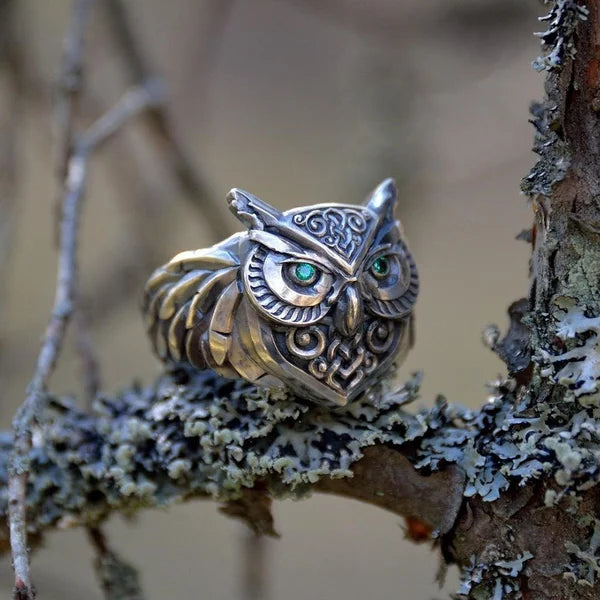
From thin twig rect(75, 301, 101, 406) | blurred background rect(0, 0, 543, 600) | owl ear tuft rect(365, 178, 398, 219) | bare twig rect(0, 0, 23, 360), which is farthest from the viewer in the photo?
blurred background rect(0, 0, 543, 600)

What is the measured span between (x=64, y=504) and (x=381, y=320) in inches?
10.1

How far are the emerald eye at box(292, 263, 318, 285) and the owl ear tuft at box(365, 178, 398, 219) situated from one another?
7 centimetres

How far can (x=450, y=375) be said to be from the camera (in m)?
1.62

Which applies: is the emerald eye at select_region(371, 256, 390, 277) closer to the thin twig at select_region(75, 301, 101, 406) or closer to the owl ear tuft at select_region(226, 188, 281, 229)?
the owl ear tuft at select_region(226, 188, 281, 229)

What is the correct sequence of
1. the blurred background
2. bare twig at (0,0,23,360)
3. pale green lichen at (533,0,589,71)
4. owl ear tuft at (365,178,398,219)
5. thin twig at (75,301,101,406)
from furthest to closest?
the blurred background < bare twig at (0,0,23,360) < thin twig at (75,301,101,406) < owl ear tuft at (365,178,398,219) < pale green lichen at (533,0,589,71)

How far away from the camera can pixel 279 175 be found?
72.8 inches

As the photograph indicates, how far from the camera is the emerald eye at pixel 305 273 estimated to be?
1.63 feet

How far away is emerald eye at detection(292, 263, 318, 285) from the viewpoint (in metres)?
0.50

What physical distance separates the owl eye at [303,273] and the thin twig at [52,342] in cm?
18

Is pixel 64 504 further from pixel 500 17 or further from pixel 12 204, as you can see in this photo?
pixel 500 17

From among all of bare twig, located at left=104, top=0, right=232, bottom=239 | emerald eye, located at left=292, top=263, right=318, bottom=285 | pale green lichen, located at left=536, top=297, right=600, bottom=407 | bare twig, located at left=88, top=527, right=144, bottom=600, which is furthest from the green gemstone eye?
bare twig, located at left=104, top=0, right=232, bottom=239

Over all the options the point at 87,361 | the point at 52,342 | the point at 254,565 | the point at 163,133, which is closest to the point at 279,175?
the point at 163,133

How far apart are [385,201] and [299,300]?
0.34ft

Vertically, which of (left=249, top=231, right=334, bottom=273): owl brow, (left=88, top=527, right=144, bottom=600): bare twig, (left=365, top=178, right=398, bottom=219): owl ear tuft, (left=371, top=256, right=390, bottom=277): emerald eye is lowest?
(left=88, top=527, right=144, bottom=600): bare twig
